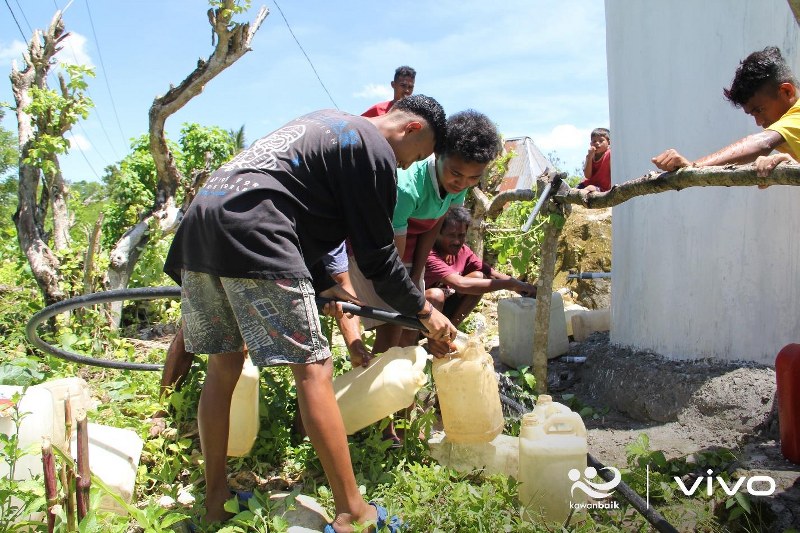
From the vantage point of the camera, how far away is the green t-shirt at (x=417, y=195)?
3.31m

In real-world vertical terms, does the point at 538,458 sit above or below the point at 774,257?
below

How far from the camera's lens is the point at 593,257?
7.80 m

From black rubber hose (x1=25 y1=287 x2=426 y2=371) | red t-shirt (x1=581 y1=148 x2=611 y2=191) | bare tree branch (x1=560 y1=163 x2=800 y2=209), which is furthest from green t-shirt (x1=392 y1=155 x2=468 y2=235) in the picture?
red t-shirt (x1=581 y1=148 x2=611 y2=191)

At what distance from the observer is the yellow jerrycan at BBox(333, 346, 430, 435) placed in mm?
2832

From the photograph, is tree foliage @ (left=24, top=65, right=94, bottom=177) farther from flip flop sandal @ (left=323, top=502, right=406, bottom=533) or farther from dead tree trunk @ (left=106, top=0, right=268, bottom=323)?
flip flop sandal @ (left=323, top=502, right=406, bottom=533)

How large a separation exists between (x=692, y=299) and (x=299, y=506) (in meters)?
2.63

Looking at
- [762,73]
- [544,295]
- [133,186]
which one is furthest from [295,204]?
[133,186]

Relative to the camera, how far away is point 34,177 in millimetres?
6184

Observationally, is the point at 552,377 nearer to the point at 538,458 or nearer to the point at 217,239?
the point at 538,458

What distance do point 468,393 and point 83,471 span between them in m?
1.56

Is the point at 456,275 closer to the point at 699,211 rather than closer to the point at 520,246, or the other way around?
the point at 699,211

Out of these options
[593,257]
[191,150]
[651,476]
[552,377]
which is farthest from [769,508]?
[191,150]

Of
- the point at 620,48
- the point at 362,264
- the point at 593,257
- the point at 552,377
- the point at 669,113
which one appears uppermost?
the point at 620,48

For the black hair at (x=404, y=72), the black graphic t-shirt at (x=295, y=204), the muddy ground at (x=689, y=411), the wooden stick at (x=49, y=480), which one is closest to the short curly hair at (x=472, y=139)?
the black graphic t-shirt at (x=295, y=204)
